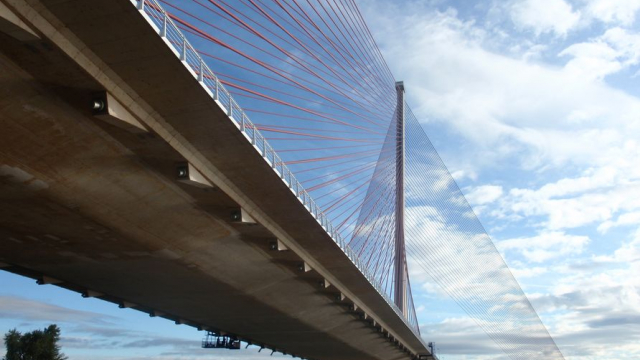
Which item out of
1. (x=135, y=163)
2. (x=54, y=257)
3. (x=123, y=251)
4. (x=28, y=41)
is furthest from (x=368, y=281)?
(x=28, y=41)

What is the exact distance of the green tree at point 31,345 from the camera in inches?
2101

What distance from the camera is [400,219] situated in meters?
40.3

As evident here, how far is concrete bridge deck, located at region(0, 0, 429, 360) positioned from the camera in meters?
11.9

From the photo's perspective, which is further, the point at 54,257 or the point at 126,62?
A: the point at 54,257

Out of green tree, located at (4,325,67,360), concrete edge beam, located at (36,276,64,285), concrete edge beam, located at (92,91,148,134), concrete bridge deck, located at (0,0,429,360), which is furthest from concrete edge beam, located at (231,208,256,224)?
green tree, located at (4,325,67,360)

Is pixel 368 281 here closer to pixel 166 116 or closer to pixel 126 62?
pixel 166 116

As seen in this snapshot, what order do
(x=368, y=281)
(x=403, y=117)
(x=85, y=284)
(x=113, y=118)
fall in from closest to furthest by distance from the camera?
(x=113, y=118)
(x=85, y=284)
(x=368, y=281)
(x=403, y=117)

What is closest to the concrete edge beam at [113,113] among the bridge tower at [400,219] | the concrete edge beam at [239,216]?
the concrete edge beam at [239,216]

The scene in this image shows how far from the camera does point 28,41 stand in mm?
11250

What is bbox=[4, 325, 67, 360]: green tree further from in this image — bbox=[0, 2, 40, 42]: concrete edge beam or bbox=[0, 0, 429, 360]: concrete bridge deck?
bbox=[0, 2, 40, 42]: concrete edge beam

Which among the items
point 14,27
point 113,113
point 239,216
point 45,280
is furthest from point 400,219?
point 14,27

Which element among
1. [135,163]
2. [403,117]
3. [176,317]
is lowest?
[176,317]

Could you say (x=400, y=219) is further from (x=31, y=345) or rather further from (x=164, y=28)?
(x=31, y=345)

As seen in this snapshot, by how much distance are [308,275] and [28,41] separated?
21.3 m
